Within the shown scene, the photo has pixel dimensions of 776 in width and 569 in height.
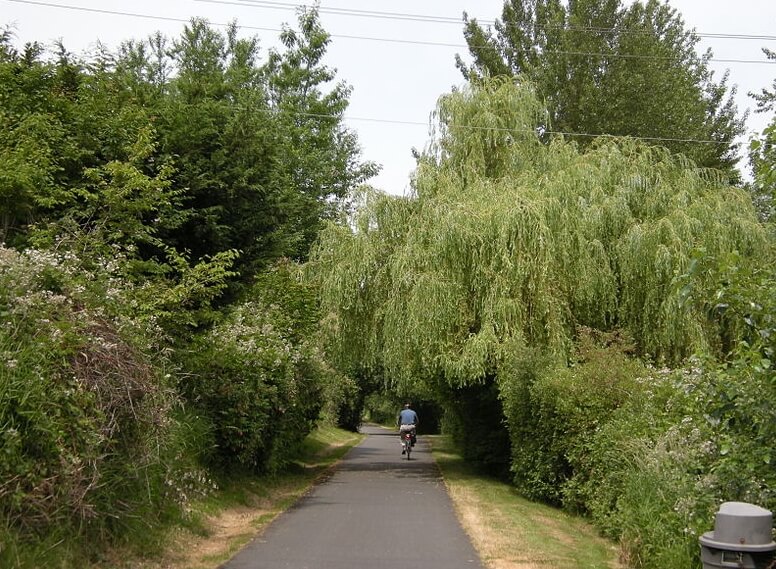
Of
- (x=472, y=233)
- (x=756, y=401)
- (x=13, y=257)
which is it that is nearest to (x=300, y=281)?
(x=472, y=233)

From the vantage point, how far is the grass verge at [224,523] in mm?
8180

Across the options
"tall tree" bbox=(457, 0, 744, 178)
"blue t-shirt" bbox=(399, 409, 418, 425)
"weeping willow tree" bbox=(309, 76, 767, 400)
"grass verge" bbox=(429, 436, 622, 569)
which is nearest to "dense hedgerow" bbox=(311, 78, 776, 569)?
"weeping willow tree" bbox=(309, 76, 767, 400)

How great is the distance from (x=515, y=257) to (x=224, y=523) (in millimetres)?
8314

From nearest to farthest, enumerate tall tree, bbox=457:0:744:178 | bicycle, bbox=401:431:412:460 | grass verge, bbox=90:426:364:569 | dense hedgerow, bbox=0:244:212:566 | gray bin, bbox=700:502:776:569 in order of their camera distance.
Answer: gray bin, bbox=700:502:776:569 < dense hedgerow, bbox=0:244:212:566 < grass verge, bbox=90:426:364:569 < bicycle, bbox=401:431:412:460 < tall tree, bbox=457:0:744:178

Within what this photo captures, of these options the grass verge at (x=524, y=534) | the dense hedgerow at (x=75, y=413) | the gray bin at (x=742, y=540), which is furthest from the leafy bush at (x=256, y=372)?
the gray bin at (x=742, y=540)

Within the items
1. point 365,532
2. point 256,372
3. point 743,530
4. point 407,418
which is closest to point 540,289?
point 256,372

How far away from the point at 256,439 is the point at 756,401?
9070 mm

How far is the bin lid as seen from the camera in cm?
571

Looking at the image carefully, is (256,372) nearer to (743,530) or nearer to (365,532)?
(365,532)

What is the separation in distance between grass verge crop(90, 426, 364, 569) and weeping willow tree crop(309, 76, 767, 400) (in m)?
3.70

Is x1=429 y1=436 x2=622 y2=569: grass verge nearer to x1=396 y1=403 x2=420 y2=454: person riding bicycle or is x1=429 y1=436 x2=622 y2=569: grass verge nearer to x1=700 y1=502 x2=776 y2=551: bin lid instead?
x1=700 y1=502 x2=776 y2=551: bin lid

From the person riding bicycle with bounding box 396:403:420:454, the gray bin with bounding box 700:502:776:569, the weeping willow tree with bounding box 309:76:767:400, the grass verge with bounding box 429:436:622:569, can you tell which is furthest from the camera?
the person riding bicycle with bounding box 396:403:420:454

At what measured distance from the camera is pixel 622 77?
95.8 ft

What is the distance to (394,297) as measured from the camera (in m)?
17.1
